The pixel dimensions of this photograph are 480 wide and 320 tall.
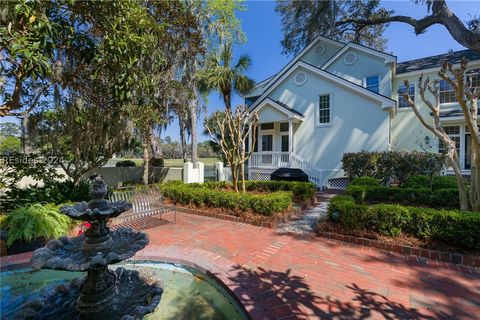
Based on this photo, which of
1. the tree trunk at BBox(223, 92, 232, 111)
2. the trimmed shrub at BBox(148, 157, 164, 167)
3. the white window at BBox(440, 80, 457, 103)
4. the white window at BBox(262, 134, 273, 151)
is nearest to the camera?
the white window at BBox(440, 80, 457, 103)

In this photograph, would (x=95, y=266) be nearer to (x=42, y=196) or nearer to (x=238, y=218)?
Result: (x=238, y=218)

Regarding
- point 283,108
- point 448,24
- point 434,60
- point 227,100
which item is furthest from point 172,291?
point 434,60

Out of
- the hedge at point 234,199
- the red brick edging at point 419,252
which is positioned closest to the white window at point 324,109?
the hedge at point 234,199

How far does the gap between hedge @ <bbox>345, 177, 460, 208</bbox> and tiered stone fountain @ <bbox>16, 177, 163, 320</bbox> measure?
A: 24.2ft

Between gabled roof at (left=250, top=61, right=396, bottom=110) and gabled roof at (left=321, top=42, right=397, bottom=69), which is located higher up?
gabled roof at (left=321, top=42, right=397, bottom=69)

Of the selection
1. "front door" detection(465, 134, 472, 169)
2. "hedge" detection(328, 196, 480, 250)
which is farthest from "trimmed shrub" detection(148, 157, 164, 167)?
"front door" detection(465, 134, 472, 169)

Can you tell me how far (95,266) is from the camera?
2494 millimetres

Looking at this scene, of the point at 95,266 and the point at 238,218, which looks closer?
the point at 95,266

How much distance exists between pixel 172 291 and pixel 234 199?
13.5ft

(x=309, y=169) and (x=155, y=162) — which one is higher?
(x=155, y=162)

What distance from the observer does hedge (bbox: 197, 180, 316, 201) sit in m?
9.59

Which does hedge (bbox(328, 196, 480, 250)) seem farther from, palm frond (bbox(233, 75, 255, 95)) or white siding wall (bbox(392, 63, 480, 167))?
palm frond (bbox(233, 75, 255, 95))

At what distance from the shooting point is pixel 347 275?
161 inches

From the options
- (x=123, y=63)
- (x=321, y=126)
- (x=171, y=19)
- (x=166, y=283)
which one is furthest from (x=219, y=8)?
(x=166, y=283)
